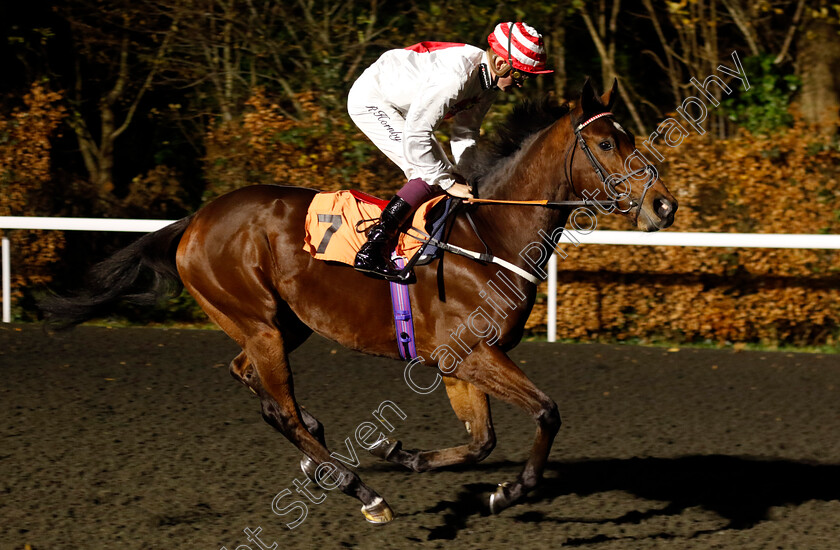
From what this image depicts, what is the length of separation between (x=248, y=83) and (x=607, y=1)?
4.55 metres

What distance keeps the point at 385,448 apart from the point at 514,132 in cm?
147

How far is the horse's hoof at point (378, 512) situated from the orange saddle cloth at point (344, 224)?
0.98 metres

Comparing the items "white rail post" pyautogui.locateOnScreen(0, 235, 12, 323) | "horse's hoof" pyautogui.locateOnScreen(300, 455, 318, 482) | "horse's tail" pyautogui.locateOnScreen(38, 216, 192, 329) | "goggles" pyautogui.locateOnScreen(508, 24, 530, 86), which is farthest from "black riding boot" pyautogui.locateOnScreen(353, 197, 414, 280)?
"white rail post" pyautogui.locateOnScreen(0, 235, 12, 323)

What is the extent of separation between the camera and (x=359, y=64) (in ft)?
31.3

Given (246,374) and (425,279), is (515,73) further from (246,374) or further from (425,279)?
(246,374)

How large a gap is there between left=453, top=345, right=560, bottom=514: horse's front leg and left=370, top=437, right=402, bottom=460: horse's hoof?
56 centimetres

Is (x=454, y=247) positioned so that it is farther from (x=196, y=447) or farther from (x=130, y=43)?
(x=130, y=43)

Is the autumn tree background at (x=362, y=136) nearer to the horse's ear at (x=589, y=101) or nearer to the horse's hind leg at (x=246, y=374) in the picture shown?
the horse's ear at (x=589, y=101)

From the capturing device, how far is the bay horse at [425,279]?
3.73m

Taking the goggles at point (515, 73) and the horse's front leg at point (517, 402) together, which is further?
the goggles at point (515, 73)

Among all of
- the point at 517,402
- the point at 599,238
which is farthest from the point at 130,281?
the point at 599,238

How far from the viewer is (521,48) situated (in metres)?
3.79

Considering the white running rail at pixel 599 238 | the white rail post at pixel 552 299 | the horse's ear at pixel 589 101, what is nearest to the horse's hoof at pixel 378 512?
the horse's ear at pixel 589 101

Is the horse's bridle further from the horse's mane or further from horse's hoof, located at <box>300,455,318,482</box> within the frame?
horse's hoof, located at <box>300,455,318,482</box>
